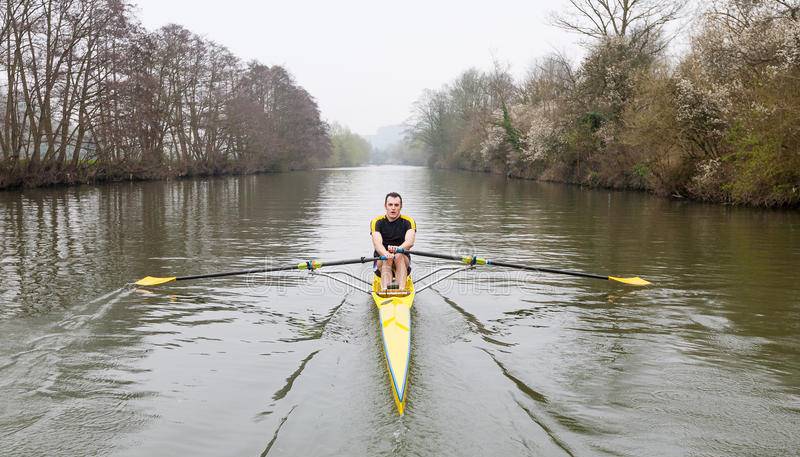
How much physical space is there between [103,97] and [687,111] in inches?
1081

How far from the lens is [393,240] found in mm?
8625

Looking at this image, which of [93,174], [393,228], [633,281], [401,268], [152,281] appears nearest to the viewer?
[401,268]

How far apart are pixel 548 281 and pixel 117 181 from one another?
115 feet

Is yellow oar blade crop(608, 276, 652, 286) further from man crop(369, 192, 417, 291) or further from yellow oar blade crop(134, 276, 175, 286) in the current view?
yellow oar blade crop(134, 276, 175, 286)

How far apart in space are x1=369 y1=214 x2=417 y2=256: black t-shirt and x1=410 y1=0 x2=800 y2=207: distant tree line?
1407 cm

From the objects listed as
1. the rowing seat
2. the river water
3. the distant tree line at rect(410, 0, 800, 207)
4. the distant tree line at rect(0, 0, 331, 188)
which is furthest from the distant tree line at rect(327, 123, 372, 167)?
the rowing seat

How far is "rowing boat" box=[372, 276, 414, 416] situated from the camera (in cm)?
487

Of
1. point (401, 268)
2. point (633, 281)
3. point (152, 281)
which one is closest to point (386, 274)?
point (401, 268)

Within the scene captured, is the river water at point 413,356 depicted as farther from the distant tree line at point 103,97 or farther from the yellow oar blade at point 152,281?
the distant tree line at point 103,97

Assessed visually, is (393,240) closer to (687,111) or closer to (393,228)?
(393,228)

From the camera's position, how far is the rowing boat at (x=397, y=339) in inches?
192

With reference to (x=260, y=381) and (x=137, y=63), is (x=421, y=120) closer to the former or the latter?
(x=137, y=63)

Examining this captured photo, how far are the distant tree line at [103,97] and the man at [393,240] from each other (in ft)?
84.4

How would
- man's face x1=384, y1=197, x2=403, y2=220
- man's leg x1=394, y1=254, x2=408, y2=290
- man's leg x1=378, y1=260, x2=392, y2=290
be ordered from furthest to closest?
man's face x1=384, y1=197, x2=403, y2=220 → man's leg x1=378, y1=260, x2=392, y2=290 → man's leg x1=394, y1=254, x2=408, y2=290
